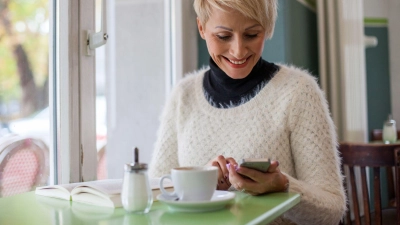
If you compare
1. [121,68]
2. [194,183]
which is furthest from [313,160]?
[121,68]

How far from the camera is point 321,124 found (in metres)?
1.36

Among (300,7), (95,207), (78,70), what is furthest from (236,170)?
(300,7)

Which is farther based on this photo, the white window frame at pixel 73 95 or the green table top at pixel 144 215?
the white window frame at pixel 73 95

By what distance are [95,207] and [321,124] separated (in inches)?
26.4

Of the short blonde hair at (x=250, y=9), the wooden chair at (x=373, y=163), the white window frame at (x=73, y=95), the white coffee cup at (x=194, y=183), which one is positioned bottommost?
the wooden chair at (x=373, y=163)

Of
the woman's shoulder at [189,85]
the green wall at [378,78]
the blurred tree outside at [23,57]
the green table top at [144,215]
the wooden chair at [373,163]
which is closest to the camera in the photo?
the green table top at [144,215]

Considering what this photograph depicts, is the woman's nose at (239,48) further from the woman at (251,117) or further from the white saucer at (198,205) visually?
the white saucer at (198,205)

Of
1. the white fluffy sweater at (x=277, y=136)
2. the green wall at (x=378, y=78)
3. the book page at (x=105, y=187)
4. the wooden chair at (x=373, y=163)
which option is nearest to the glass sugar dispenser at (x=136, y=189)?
the book page at (x=105, y=187)

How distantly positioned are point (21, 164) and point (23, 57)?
36cm

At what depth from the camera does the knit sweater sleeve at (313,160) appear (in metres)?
1.19

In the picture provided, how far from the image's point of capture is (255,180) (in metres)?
1.07

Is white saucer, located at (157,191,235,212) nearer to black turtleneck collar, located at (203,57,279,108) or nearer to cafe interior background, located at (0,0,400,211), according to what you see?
black turtleneck collar, located at (203,57,279,108)

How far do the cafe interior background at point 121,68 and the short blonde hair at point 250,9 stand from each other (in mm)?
443

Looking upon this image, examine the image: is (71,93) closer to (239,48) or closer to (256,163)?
(239,48)
